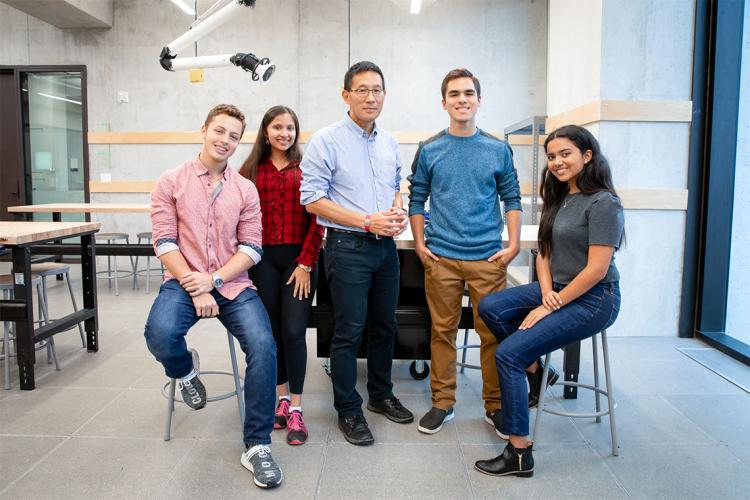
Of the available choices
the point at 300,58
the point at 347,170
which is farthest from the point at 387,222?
the point at 300,58

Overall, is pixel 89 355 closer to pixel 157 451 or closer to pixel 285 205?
pixel 157 451

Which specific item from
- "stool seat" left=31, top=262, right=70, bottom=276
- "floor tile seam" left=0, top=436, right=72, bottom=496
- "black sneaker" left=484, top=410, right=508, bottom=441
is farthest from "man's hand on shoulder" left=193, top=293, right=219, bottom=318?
"stool seat" left=31, top=262, right=70, bottom=276

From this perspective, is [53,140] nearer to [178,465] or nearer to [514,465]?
[178,465]

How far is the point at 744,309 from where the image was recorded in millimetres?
3973

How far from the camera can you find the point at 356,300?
235cm

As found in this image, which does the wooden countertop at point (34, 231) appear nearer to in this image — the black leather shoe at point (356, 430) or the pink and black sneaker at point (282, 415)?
the pink and black sneaker at point (282, 415)

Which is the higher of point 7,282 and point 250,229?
Answer: point 250,229

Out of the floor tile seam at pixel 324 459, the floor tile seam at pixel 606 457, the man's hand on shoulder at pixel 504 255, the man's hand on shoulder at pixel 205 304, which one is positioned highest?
the man's hand on shoulder at pixel 504 255

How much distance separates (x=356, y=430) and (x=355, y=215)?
90 cm

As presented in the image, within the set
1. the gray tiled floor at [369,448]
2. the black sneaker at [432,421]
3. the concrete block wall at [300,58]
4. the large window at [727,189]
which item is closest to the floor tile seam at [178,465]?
the gray tiled floor at [369,448]

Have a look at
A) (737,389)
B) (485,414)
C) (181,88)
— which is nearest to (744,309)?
(737,389)

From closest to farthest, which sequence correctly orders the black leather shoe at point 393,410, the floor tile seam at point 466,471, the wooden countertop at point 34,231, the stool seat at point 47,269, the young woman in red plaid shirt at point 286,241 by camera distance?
the floor tile seam at point 466,471
the young woman in red plaid shirt at point 286,241
the black leather shoe at point 393,410
the wooden countertop at point 34,231
the stool seat at point 47,269

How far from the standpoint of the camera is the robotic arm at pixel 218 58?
376cm

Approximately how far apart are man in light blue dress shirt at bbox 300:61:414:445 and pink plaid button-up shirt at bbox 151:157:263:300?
0.82 ft
